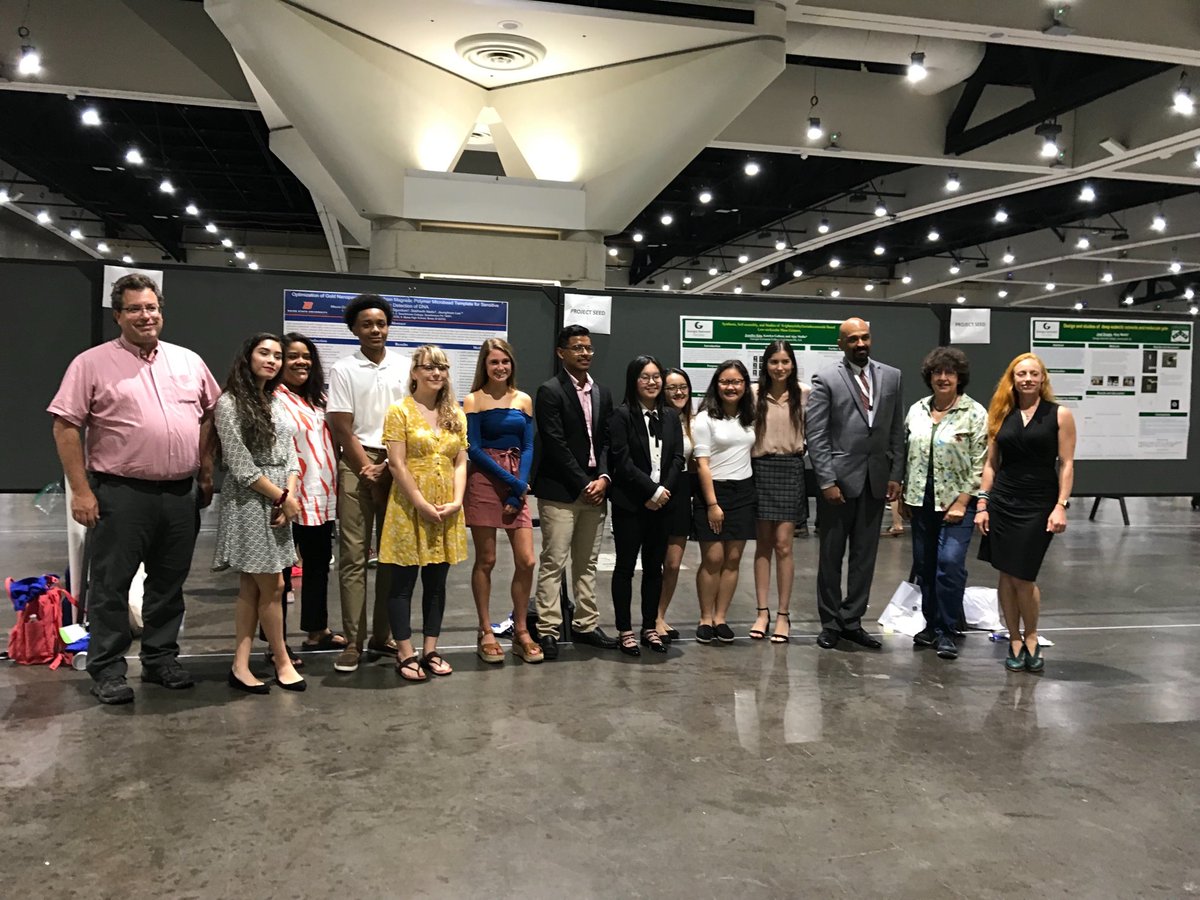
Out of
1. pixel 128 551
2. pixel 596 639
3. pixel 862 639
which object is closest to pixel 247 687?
pixel 128 551

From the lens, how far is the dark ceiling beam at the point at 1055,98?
25.4 ft

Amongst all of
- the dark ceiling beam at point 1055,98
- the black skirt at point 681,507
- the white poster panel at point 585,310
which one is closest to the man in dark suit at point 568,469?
the black skirt at point 681,507

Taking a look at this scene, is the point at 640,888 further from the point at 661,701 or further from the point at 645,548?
the point at 645,548

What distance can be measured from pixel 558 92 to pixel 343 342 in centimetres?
368

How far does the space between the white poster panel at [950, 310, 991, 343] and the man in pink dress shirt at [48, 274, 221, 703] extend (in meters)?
4.30

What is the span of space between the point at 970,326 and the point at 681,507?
2.37 m

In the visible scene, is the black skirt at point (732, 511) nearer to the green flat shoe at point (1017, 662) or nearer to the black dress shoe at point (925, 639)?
the black dress shoe at point (925, 639)

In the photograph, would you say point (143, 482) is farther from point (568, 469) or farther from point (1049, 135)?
point (1049, 135)

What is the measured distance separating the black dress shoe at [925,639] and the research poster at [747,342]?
1624 mm

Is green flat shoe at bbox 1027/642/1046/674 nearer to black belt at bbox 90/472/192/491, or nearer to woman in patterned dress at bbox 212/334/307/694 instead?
woman in patterned dress at bbox 212/334/307/694

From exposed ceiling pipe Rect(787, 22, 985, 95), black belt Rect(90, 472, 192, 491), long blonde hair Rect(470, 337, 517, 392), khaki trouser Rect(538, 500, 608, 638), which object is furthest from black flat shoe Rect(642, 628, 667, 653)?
exposed ceiling pipe Rect(787, 22, 985, 95)

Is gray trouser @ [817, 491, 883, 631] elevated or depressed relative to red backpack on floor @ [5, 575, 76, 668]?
elevated

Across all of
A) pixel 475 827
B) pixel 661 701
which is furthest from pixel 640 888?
pixel 661 701

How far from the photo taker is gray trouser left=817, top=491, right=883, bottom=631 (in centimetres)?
449
